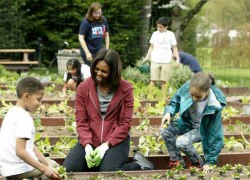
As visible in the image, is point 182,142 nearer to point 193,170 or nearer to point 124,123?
point 193,170

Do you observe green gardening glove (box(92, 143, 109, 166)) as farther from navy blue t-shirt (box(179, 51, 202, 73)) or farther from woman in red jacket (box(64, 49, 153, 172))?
navy blue t-shirt (box(179, 51, 202, 73))

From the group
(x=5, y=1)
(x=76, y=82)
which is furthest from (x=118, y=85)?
(x=5, y=1)

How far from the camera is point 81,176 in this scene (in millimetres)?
6098

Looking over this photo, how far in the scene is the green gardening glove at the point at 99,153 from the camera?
20.7 ft

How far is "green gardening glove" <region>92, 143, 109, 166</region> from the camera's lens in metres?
6.31

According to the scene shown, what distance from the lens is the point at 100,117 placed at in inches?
259

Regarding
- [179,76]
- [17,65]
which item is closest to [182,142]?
[179,76]

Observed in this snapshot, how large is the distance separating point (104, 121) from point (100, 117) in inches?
1.9

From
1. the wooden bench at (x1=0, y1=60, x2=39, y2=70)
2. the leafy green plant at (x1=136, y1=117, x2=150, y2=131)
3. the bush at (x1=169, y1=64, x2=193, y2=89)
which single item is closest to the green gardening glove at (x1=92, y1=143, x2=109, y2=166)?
the leafy green plant at (x1=136, y1=117, x2=150, y2=131)

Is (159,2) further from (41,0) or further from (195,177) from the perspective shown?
(195,177)

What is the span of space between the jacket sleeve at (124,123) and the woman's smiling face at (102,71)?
0.27 meters

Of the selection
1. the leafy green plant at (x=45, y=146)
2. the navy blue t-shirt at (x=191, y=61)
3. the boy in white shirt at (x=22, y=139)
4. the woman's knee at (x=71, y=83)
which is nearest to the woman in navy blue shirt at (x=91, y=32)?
the woman's knee at (x=71, y=83)

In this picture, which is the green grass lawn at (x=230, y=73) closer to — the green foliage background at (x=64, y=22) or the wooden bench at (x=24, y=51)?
the green foliage background at (x=64, y=22)

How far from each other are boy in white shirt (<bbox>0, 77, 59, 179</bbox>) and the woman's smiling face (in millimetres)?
1036
